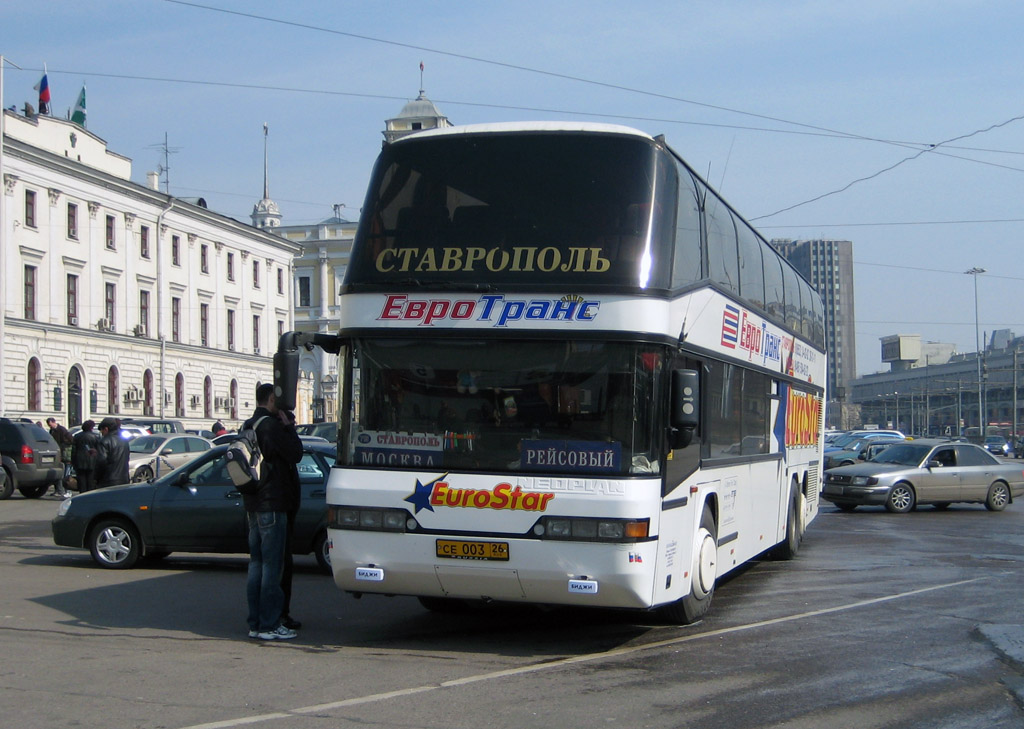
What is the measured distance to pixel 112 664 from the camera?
8.25 m

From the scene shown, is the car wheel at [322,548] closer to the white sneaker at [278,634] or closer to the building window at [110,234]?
the white sneaker at [278,634]

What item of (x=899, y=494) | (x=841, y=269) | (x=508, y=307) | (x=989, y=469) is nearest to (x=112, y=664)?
(x=508, y=307)

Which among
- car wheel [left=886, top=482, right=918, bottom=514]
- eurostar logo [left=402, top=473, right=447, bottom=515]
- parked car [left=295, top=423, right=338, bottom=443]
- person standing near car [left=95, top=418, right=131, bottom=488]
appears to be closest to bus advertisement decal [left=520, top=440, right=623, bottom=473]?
eurostar logo [left=402, top=473, right=447, bottom=515]

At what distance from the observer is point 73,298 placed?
58688 millimetres

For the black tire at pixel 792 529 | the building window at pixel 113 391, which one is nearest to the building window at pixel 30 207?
the building window at pixel 113 391

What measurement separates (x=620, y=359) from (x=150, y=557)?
855cm

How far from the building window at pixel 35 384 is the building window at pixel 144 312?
9208 millimetres

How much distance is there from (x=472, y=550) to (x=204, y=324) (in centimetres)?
6613

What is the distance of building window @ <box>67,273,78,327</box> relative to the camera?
58.3 metres

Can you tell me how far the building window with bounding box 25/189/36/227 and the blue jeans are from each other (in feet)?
164

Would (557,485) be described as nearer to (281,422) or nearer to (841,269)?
(281,422)

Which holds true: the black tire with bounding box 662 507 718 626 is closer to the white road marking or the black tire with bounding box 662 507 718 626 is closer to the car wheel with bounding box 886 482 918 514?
the white road marking

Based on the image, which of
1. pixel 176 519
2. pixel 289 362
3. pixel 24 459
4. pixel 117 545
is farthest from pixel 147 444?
pixel 289 362

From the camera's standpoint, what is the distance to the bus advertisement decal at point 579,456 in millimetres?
8445
